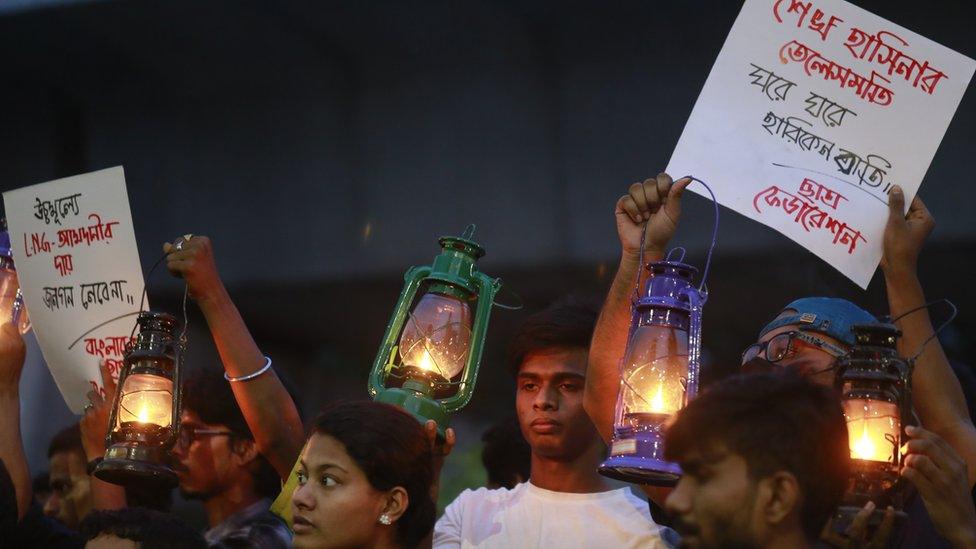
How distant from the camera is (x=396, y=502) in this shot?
3.42 meters

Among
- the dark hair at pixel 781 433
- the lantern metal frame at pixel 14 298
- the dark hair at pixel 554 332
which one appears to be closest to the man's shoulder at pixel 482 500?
the dark hair at pixel 554 332

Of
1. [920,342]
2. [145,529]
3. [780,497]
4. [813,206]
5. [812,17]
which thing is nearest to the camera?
[780,497]

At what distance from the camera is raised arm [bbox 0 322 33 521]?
439cm

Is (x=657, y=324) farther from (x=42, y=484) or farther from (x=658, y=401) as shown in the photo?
(x=42, y=484)

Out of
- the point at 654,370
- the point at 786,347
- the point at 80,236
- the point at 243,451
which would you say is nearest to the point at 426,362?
the point at 654,370

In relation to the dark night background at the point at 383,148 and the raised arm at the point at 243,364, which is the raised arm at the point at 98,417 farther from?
the dark night background at the point at 383,148

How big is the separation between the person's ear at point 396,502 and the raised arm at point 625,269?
1.66ft

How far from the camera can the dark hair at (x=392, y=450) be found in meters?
3.40

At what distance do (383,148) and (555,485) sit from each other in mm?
2930

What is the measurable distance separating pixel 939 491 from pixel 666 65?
324cm

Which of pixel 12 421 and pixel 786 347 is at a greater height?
pixel 786 347

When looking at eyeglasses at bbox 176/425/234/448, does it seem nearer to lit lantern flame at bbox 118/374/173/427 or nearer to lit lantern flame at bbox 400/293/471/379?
lit lantern flame at bbox 118/374/173/427

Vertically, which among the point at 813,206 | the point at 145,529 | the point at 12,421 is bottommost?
the point at 145,529

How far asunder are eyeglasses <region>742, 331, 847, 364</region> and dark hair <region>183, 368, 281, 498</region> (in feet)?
5.23
